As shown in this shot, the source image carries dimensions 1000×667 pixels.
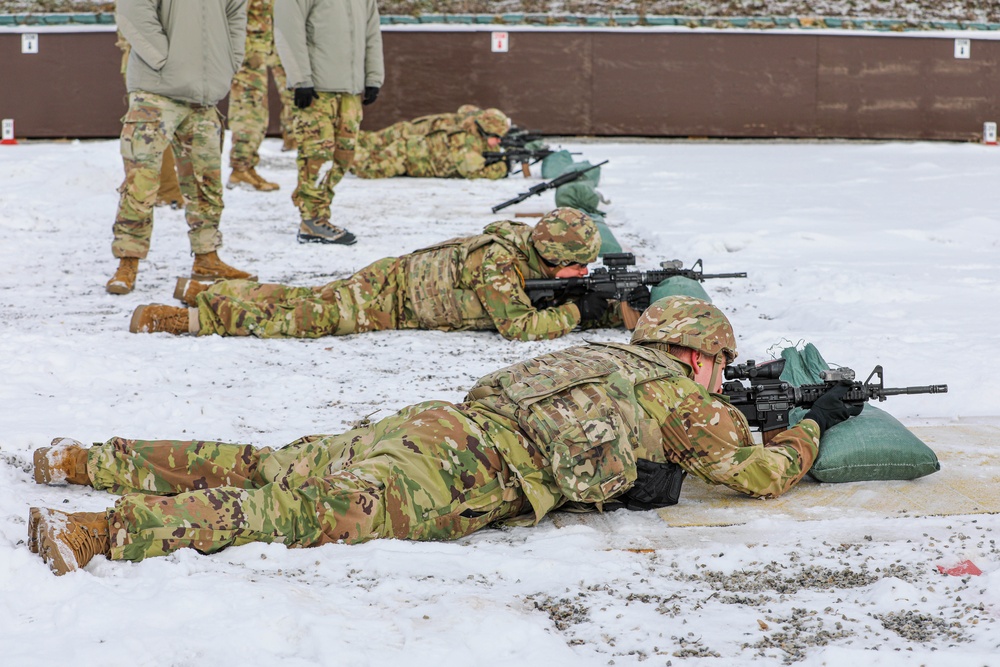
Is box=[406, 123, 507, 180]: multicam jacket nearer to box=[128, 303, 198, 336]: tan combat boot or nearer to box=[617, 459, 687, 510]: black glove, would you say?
box=[128, 303, 198, 336]: tan combat boot

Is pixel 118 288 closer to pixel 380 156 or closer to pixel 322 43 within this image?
pixel 322 43

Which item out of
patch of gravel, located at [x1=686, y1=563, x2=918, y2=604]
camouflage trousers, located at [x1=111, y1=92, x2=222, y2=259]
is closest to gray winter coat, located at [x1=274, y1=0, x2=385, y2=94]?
camouflage trousers, located at [x1=111, y1=92, x2=222, y2=259]

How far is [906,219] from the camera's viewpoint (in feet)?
28.0

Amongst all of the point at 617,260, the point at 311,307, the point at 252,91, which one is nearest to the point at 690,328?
the point at 617,260

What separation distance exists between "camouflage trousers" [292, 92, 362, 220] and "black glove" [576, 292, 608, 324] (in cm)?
273

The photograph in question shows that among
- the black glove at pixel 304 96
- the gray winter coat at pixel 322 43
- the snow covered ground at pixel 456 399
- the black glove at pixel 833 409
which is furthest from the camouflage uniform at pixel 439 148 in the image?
the black glove at pixel 833 409

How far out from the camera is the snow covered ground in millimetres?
2301

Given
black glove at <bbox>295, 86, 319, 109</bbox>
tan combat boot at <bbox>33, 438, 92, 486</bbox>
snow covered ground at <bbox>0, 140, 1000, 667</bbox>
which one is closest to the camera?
snow covered ground at <bbox>0, 140, 1000, 667</bbox>

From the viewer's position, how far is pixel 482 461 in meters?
3.01

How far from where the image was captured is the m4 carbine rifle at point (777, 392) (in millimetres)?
3578

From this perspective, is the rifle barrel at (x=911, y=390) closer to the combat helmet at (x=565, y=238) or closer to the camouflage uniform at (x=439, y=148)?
the combat helmet at (x=565, y=238)

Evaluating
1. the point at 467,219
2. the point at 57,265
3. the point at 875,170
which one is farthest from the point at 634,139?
the point at 57,265

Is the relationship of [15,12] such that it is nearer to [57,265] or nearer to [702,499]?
[57,265]

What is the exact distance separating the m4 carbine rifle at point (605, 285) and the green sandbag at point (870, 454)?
2.06 meters
